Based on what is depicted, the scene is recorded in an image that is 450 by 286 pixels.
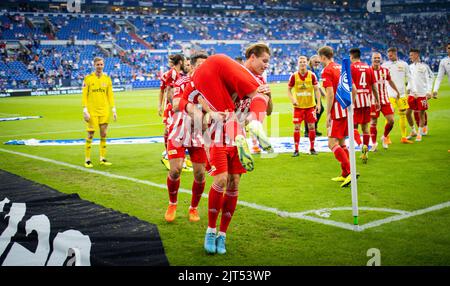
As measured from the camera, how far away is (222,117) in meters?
4.48

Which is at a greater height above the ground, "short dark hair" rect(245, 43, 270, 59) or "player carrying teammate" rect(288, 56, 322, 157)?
"short dark hair" rect(245, 43, 270, 59)

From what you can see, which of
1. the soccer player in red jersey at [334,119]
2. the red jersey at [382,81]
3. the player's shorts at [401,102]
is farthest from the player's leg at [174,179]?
the player's shorts at [401,102]

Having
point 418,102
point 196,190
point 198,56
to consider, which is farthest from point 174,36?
point 196,190

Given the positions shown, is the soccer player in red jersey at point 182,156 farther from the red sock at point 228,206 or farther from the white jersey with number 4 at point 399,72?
the white jersey with number 4 at point 399,72

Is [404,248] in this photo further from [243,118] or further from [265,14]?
[265,14]

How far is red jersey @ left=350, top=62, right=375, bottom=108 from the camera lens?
9594 mm

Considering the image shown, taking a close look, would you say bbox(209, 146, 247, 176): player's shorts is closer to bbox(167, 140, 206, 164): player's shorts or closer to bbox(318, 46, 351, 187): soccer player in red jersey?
bbox(167, 140, 206, 164): player's shorts

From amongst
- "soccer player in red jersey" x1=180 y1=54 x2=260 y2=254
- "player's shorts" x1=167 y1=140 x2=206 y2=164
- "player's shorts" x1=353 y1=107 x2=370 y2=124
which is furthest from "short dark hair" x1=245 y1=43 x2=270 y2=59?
"player's shorts" x1=353 y1=107 x2=370 y2=124

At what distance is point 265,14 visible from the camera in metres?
73.5

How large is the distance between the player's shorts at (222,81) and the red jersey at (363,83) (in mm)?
5925

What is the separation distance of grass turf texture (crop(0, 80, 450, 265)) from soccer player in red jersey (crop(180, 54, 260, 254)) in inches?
19.0

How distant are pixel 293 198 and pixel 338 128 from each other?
6.32 feet
